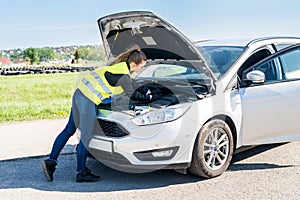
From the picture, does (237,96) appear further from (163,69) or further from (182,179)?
(163,69)

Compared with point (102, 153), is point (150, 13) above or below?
above

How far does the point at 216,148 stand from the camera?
451 cm

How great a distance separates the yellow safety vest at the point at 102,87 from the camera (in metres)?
4.46

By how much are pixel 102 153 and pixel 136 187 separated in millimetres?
560

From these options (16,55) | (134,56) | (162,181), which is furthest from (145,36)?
(16,55)

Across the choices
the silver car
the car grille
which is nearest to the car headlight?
the silver car

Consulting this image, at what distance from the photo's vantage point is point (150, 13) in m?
4.41

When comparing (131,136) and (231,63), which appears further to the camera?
(231,63)

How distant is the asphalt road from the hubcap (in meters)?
0.18

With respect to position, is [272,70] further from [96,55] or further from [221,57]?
[96,55]

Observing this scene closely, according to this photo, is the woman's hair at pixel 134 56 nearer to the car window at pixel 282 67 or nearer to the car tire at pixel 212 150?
the car tire at pixel 212 150

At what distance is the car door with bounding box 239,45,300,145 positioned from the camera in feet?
15.5

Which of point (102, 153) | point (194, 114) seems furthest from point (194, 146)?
point (102, 153)

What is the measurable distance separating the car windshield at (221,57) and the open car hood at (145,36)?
0.34m
